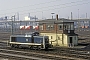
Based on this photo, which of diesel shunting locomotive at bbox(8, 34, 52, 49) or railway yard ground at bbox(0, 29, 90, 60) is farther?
diesel shunting locomotive at bbox(8, 34, 52, 49)

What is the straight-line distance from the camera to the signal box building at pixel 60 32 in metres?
40.8

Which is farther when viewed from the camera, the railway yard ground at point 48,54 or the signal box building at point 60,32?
the signal box building at point 60,32

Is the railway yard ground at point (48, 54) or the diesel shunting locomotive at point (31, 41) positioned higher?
the diesel shunting locomotive at point (31, 41)

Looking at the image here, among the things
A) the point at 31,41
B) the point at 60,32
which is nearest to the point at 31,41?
the point at 31,41

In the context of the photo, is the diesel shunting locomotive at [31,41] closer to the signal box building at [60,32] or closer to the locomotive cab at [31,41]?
the locomotive cab at [31,41]

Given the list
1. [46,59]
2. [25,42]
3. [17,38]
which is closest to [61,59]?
[46,59]

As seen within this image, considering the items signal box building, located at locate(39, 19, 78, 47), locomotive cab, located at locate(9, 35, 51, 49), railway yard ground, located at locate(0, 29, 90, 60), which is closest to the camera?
railway yard ground, located at locate(0, 29, 90, 60)

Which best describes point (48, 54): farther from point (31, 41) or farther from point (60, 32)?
point (60, 32)

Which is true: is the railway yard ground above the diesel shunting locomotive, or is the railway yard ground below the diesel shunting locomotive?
below

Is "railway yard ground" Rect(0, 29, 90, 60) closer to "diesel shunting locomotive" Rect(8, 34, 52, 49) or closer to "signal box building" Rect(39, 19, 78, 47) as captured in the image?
"diesel shunting locomotive" Rect(8, 34, 52, 49)

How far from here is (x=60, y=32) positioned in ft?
137

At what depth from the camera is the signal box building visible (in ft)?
134

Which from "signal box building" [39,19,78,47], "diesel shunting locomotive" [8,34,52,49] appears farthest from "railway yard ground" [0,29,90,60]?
"signal box building" [39,19,78,47]

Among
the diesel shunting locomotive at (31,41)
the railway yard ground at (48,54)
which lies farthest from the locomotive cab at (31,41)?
the railway yard ground at (48,54)
